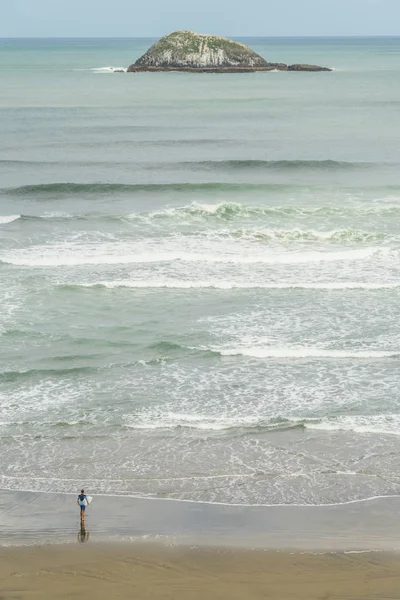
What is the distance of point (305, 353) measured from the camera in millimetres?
22766

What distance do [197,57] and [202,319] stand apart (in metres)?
104

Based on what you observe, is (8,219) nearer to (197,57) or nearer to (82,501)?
(82,501)

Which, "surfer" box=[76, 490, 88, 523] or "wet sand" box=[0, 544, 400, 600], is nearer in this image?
"wet sand" box=[0, 544, 400, 600]

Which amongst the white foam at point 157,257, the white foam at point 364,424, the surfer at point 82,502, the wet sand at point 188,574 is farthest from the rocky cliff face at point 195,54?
the wet sand at point 188,574

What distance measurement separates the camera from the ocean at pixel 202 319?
17750mm

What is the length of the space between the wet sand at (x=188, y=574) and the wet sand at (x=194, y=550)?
0.6 inches

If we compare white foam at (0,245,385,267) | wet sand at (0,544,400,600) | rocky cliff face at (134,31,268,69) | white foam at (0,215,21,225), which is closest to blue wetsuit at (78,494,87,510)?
wet sand at (0,544,400,600)

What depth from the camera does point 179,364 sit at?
22.6 m

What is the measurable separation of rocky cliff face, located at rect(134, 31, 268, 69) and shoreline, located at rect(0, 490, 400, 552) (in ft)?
372

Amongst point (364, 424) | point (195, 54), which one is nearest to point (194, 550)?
point (364, 424)

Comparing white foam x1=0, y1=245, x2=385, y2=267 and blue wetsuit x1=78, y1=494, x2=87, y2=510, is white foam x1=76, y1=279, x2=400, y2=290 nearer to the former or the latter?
white foam x1=0, y1=245, x2=385, y2=267

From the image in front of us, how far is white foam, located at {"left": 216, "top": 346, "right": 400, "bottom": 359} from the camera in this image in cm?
2258

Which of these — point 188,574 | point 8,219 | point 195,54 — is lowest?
point 188,574

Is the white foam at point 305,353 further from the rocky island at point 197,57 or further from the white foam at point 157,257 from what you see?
the rocky island at point 197,57
